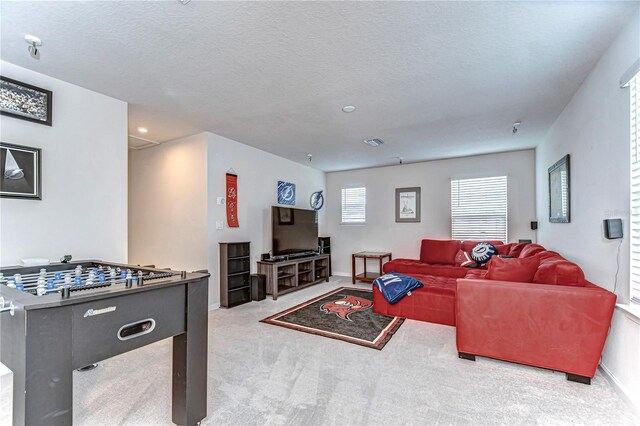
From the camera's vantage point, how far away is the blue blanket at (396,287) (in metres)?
3.75

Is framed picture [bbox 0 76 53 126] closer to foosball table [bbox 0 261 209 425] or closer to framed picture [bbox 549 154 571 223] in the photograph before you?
foosball table [bbox 0 261 209 425]

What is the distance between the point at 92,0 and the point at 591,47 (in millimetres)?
3371

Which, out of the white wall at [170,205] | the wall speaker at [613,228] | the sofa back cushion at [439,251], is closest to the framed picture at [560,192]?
the wall speaker at [613,228]

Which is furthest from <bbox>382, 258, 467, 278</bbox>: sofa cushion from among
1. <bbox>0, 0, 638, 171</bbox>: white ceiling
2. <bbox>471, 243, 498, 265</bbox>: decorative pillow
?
<bbox>0, 0, 638, 171</bbox>: white ceiling

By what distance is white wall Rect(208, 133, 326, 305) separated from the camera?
433 cm

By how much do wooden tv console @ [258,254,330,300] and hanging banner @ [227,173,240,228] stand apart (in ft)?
2.84

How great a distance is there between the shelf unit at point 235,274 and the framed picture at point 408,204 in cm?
332

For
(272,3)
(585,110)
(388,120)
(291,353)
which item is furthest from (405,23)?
(291,353)

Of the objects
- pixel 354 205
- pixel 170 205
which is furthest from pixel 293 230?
pixel 170 205

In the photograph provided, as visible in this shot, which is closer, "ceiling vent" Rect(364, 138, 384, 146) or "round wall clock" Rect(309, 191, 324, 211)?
"ceiling vent" Rect(364, 138, 384, 146)

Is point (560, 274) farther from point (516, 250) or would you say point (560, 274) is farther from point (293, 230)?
point (293, 230)

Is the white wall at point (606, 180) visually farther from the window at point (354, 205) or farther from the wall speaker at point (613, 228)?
the window at point (354, 205)

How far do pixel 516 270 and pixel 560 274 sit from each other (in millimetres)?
318

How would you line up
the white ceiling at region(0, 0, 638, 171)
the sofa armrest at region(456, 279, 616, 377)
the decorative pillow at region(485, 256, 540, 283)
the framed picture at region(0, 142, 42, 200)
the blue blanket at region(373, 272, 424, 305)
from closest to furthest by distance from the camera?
1. the white ceiling at region(0, 0, 638, 171)
2. the sofa armrest at region(456, 279, 616, 377)
3. the framed picture at region(0, 142, 42, 200)
4. the decorative pillow at region(485, 256, 540, 283)
5. the blue blanket at region(373, 272, 424, 305)
